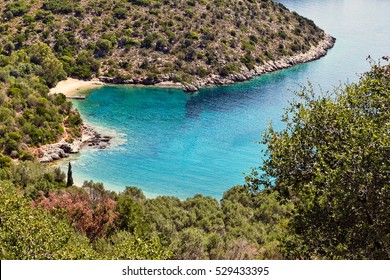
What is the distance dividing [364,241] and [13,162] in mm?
53337

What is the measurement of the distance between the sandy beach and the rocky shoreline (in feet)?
9.49

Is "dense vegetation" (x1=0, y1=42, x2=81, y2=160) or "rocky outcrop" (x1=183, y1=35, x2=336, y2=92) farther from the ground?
"rocky outcrop" (x1=183, y1=35, x2=336, y2=92)

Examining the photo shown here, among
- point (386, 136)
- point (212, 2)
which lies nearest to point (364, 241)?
point (386, 136)

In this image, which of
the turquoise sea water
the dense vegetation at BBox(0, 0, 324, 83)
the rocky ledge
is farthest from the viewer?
the dense vegetation at BBox(0, 0, 324, 83)

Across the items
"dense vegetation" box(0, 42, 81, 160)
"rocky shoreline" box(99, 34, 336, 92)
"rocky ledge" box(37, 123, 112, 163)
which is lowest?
"rocky ledge" box(37, 123, 112, 163)

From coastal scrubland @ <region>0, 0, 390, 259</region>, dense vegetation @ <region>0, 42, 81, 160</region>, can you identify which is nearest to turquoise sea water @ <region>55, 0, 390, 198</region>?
dense vegetation @ <region>0, 42, 81, 160</region>

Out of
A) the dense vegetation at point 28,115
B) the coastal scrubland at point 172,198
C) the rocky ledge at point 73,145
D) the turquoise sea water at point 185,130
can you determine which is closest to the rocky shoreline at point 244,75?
the coastal scrubland at point 172,198

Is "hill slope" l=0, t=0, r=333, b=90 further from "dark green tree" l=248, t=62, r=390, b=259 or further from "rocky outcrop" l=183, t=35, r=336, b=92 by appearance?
"dark green tree" l=248, t=62, r=390, b=259

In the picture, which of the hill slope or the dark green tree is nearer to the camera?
the dark green tree

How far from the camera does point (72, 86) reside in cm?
10519

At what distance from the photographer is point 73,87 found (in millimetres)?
104875

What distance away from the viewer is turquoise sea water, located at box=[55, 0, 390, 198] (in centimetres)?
6625

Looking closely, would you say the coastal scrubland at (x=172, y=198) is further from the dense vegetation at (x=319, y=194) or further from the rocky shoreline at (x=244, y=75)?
the rocky shoreline at (x=244, y=75)

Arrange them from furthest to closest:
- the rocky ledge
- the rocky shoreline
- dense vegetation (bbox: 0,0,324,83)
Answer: dense vegetation (bbox: 0,0,324,83)
the rocky shoreline
the rocky ledge
